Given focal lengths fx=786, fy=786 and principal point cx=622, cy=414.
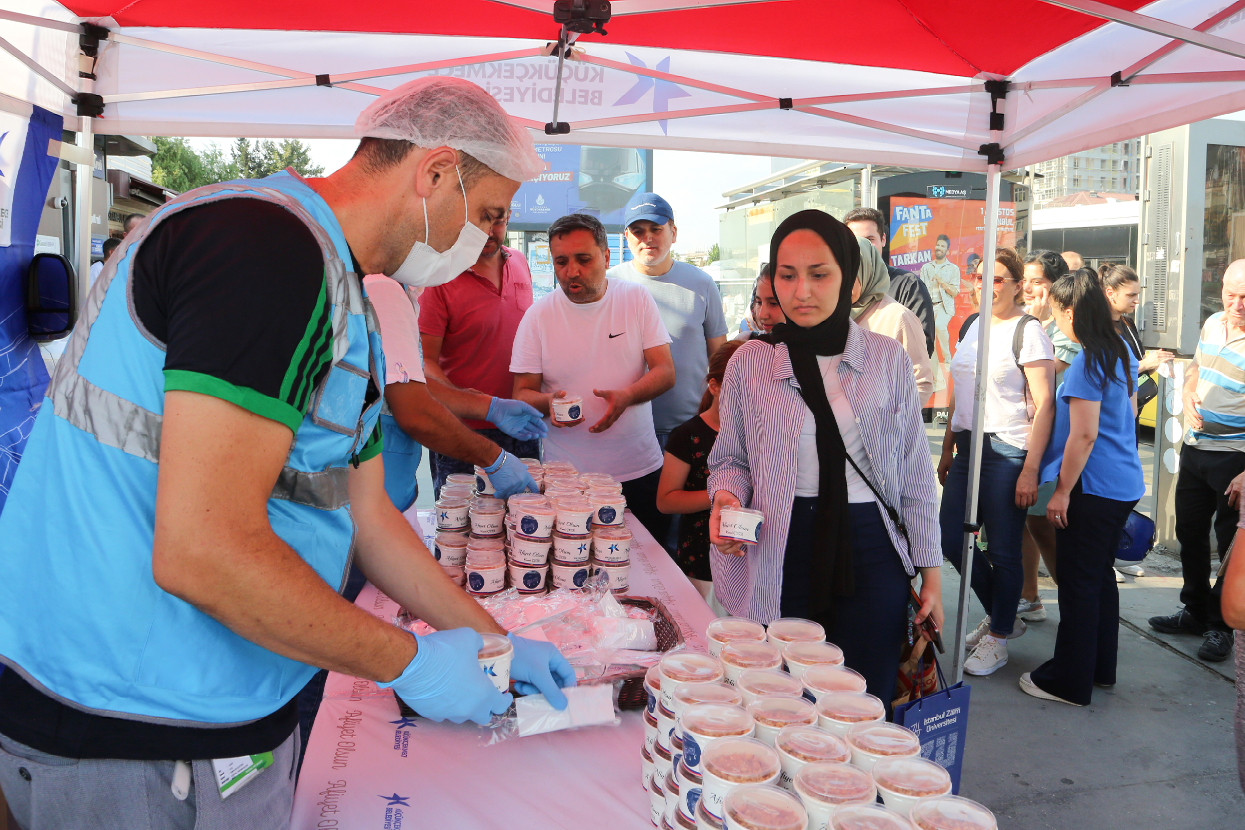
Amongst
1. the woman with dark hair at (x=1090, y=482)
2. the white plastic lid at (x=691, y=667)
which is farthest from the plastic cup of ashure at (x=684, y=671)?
the woman with dark hair at (x=1090, y=482)

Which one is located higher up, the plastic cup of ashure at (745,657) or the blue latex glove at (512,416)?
the blue latex glove at (512,416)

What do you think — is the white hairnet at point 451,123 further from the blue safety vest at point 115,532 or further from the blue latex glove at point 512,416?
the blue latex glove at point 512,416

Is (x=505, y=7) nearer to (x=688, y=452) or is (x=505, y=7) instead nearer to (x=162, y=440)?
(x=688, y=452)

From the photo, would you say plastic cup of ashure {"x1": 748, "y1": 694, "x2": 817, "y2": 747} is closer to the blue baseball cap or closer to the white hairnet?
the white hairnet

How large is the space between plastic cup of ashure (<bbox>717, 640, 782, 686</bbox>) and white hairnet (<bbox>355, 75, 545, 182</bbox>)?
3.19 feet

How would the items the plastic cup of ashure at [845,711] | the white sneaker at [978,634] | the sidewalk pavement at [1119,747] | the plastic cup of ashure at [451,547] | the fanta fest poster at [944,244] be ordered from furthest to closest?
the fanta fest poster at [944,244] < the white sneaker at [978,634] < the sidewalk pavement at [1119,747] < the plastic cup of ashure at [451,547] < the plastic cup of ashure at [845,711]

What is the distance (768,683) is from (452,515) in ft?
4.80

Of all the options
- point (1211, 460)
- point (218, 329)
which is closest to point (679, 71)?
point (218, 329)

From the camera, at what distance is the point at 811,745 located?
1.18 meters

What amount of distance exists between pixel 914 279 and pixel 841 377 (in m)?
3.01

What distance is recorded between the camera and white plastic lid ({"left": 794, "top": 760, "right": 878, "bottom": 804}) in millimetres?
1042

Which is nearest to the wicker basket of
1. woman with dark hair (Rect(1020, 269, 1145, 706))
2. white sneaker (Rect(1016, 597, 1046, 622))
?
woman with dark hair (Rect(1020, 269, 1145, 706))

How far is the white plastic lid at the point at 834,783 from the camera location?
104cm

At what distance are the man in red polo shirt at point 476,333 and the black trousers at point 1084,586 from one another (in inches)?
104
